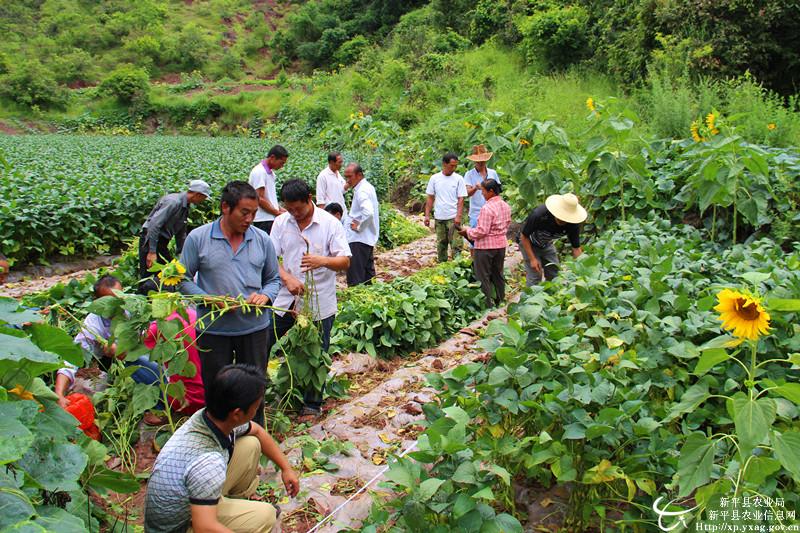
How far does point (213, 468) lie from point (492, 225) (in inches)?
179

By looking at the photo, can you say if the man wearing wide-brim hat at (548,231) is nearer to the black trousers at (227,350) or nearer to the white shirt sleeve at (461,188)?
the white shirt sleeve at (461,188)

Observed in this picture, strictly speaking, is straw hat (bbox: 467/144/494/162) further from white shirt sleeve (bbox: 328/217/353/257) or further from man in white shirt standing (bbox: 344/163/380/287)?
white shirt sleeve (bbox: 328/217/353/257)

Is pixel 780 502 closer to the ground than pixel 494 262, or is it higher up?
higher up

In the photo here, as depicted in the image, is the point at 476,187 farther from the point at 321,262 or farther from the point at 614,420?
the point at 614,420

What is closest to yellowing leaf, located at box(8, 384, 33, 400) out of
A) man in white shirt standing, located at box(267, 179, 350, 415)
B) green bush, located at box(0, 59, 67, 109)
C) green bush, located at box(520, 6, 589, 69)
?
man in white shirt standing, located at box(267, 179, 350, 415)

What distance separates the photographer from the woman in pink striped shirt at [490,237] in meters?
6.61

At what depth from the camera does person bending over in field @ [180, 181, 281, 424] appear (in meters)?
3.92

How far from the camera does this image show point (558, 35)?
20016mm

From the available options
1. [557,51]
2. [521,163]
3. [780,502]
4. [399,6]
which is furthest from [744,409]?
[399,6]

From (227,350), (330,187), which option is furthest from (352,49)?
(227,350)

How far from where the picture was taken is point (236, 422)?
2904 millimetres

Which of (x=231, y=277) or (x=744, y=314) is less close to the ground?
(x=744, y=314)

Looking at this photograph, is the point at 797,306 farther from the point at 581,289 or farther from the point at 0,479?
the point at 0,479

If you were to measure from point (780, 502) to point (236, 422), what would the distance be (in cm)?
246
